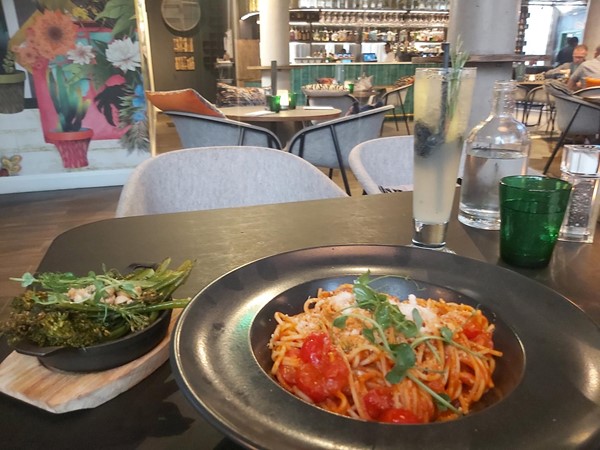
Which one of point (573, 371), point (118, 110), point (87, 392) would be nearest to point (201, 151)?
point (87, 392)

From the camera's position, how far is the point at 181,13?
33.9ft

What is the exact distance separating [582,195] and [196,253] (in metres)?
0.79

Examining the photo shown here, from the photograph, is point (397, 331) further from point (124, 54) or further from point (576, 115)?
point (576, 115)

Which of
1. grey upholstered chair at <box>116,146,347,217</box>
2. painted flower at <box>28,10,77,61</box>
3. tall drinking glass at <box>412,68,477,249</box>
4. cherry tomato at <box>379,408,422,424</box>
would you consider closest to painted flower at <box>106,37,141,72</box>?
painted flower at <box>28,10,77,61</box>

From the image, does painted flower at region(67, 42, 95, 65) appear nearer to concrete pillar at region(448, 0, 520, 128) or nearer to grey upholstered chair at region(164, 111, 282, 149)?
grey upholstered chair at region(164, 111, 282, 149)

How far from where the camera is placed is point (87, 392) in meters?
0.52

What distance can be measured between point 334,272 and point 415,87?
1.11ft

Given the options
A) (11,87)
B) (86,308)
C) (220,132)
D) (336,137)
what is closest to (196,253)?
(86,308)

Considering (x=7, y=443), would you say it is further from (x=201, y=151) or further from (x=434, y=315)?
(x=201, y=151)

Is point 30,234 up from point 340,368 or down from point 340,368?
down

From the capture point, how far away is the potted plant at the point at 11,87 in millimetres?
4293

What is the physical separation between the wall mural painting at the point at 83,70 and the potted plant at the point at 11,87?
75 millimetres

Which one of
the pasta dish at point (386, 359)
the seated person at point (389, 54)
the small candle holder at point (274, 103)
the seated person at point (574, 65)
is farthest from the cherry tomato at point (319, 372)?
the seated person at point (389, 54)

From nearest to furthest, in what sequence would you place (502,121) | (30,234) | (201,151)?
(502,121)
(201,151)
(30,234)
